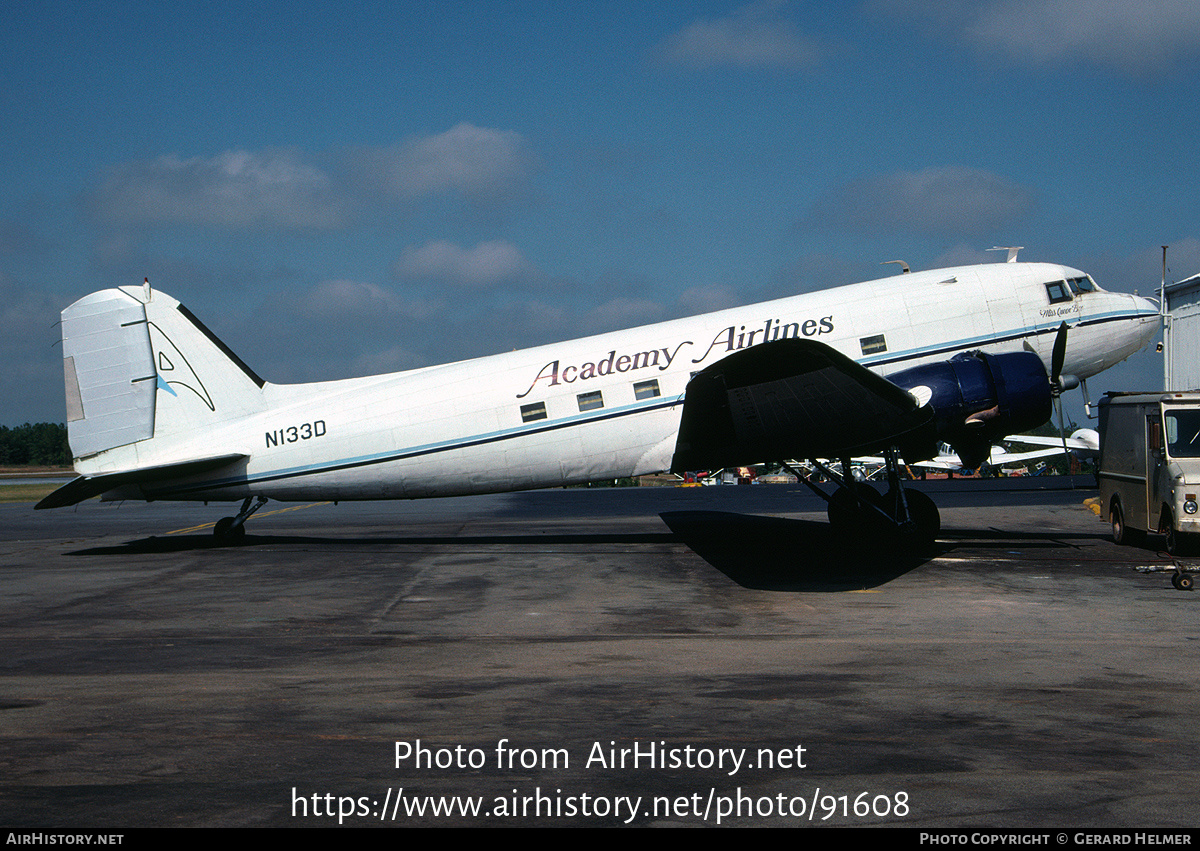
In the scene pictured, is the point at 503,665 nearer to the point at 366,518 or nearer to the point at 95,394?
the point at 95,394

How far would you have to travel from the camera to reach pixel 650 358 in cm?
1614

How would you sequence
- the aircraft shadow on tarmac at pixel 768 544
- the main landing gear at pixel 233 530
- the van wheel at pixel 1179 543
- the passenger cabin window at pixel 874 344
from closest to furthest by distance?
the aircraft shadow on tarmac at pixel 768 544
the van wheel at pixel 1179 543
the passenger cabin window at pixel 874 344
the main landing gear at pixel 233 530

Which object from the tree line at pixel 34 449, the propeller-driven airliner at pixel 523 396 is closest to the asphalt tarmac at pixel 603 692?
the propeller-driven airliner at pixel 523 396

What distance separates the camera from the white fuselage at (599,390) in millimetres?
15898

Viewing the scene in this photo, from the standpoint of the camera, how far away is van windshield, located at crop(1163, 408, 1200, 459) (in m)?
13.9

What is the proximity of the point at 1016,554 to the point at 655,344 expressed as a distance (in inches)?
290

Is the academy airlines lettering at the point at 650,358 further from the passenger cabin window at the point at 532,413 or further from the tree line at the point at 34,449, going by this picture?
the tree line at the point at 34,449

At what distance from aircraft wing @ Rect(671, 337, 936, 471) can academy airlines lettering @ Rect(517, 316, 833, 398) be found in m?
1.89

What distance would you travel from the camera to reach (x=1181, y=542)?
46.3ft

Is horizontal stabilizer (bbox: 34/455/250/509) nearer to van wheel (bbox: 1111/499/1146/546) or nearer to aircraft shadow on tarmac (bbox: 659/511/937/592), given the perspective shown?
aircraft shadow on tarmac (bbox: 659/511/937/592)

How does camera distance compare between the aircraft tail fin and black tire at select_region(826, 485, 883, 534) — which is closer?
the aircraft tail fin

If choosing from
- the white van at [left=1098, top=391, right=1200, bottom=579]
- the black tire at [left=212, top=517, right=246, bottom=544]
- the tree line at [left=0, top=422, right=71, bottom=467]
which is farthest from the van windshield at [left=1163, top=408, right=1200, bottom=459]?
the tree line at [left=0, top=422, right=71, bottom=467]

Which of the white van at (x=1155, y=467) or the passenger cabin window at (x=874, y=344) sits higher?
the passenger cabin window at (x=874, y=344)

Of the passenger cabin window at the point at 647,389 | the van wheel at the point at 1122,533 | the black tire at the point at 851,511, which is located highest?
the passenger cabin window at the point at 647,389
